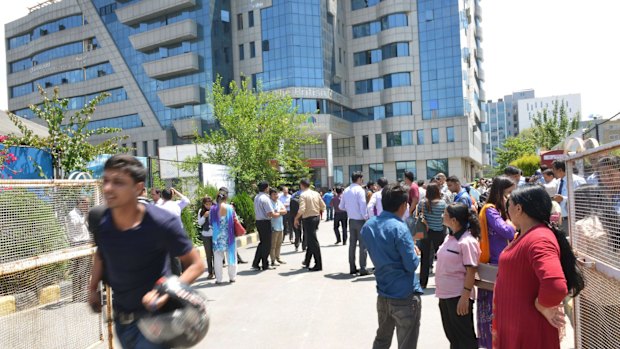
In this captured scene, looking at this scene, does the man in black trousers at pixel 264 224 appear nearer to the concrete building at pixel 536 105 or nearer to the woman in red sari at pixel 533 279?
the woman in red sari at pixel 533 279

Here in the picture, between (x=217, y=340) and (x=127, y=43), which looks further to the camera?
(x=127, y=43)

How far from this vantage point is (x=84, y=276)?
5367 mm

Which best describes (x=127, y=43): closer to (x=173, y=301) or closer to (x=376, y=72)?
(x=376, y=72)

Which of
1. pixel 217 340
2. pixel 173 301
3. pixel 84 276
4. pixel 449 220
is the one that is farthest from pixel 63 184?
pixel 449 220

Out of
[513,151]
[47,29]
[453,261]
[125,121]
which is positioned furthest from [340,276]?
[47,29]

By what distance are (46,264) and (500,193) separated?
466 cm

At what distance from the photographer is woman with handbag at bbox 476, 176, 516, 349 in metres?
4.32

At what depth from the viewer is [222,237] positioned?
9.27 metres

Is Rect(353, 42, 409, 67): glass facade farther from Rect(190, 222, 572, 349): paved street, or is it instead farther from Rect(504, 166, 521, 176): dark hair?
Rect(504, 166, 521, 176): dark hair

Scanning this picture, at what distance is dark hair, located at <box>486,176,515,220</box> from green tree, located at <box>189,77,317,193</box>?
15.5 m

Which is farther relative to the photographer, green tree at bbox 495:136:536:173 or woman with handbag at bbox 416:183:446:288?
green tree at bbox 495:136:536:173

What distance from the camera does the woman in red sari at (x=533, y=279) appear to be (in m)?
2.62

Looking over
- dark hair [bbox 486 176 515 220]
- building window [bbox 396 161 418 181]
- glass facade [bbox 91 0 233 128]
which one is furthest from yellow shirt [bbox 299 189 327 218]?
building window [bbox 396 161 418 181]

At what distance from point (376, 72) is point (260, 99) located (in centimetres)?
3256
